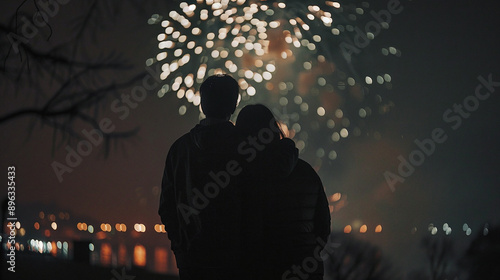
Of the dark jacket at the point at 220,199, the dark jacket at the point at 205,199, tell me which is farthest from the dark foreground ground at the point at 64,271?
the dark jacket at the point at 220,199

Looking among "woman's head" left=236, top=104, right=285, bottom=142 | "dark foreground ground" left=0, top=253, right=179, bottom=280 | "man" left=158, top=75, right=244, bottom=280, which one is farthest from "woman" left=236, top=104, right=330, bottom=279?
"dark foreground ground" left=0, top=253, right=179, bottom=280

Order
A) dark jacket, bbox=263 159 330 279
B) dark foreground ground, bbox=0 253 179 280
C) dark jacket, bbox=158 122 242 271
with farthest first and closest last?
dark foreground ground, bbox=0 253 179 280 < dark jacket, bbox=263 159 330 279 < dark jacket, bbox=158 122 242 271

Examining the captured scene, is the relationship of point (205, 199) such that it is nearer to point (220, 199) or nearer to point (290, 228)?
point (220, 199)

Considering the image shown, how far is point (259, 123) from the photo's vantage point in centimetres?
357

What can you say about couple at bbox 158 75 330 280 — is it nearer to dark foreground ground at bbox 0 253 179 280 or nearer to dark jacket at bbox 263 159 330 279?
dark jacket at bbox 263 159 330 279

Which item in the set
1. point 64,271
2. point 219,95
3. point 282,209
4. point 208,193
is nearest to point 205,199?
point 208,193

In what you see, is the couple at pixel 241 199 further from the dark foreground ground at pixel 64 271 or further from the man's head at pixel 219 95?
the dark foreground ground at pixel 64 271

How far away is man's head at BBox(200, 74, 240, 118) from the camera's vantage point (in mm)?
3580

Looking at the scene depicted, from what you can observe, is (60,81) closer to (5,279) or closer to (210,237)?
(5,279)

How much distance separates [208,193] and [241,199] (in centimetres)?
17

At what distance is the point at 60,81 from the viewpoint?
933 cm

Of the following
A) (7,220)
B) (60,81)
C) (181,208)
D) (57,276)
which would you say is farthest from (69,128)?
(181,208)

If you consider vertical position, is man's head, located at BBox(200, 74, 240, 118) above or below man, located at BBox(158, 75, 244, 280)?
above

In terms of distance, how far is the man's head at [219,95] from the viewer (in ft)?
11.7
